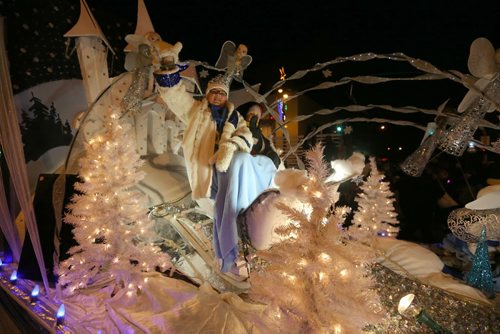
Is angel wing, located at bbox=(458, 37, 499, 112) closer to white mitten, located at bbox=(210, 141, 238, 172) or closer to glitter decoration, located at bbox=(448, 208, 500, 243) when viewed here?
glitter decoration, located at bbox=(448, 208, 500, 243)

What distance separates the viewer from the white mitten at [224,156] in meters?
2.76

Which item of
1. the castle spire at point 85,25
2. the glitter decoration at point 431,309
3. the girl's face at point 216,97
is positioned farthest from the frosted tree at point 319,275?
the castle spire at point 85,25

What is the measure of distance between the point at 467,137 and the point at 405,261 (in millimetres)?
969

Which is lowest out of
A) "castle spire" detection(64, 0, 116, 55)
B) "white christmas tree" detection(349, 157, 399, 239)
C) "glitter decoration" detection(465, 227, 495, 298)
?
"glitter decoration" detection(465, 227, 495, 298)

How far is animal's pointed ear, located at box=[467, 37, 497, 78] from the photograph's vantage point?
159cm

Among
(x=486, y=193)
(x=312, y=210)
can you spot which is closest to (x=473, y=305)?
(x=486, y=193)

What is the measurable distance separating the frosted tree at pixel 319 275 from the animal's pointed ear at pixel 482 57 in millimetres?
1054

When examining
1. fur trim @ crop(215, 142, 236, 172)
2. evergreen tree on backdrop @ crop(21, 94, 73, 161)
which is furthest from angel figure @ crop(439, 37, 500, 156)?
evergreen tree on backdrop @ crop(21, 94, 73, 161)

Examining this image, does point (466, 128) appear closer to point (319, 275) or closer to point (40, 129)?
point (319, 275)

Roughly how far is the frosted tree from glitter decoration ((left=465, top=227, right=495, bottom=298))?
1218 mm

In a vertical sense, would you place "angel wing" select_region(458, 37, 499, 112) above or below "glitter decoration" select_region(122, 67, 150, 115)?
above

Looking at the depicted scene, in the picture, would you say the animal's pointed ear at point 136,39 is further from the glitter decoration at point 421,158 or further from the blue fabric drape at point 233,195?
the glitter decoration at point 421,158

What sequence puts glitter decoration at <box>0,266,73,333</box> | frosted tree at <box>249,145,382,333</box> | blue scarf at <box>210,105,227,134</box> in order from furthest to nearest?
blue scarf at <box>210,105,227,134</box>, glitter decoration at <box>0,266,73,333</box>, frosted tree at <box>249,145,382,333</box>

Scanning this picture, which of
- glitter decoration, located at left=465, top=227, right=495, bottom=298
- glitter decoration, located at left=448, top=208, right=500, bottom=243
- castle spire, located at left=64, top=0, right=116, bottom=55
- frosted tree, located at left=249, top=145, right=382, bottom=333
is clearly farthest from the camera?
castle spire, located at left=64, top=0, right=116, bottom=55
